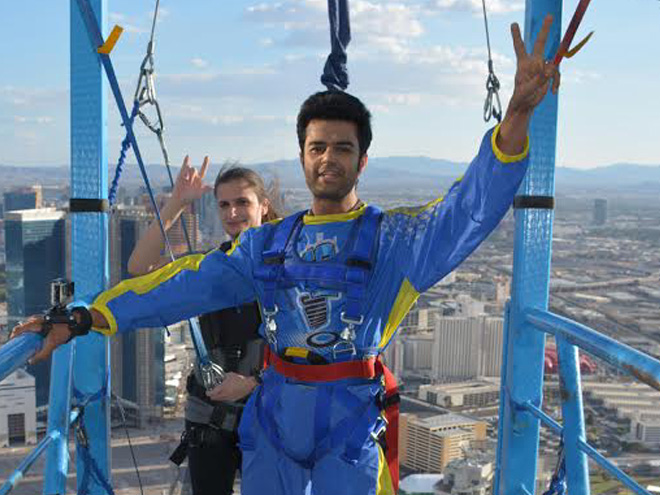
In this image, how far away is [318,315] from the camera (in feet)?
4.46

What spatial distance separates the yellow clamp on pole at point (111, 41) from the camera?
64.7 inches

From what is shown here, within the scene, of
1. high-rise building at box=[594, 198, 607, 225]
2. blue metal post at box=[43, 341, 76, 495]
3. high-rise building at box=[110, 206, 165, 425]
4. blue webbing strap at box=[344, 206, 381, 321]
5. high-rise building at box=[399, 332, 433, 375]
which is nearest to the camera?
blue webbing strap at box=[344, 206, 381, 321]

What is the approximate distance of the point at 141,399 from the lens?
1780 cm

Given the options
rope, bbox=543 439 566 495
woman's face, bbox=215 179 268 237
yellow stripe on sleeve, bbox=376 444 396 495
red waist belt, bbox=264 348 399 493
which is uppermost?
woman's face, bbox=215 179 268 237

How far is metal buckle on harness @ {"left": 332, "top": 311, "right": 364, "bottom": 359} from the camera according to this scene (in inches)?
52.1

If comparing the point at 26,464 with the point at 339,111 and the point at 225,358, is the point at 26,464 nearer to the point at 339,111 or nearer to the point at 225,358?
the point at 225,358

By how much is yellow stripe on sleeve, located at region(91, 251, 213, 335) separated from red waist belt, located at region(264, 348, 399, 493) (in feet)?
0.82

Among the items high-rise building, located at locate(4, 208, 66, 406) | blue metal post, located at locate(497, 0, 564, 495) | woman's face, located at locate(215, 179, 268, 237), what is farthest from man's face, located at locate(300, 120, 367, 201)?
high-rise building, located at locate(4, 208, 66, 406)

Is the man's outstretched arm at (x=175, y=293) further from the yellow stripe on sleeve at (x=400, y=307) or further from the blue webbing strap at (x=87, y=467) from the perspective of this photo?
the blue webbing strap at (x=87, y=467)

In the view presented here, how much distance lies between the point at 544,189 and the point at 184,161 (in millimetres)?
989

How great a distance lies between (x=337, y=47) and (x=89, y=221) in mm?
732

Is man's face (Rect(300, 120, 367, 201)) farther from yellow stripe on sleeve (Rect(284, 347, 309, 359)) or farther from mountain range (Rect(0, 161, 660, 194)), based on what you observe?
mountain range (Rect(0, 161, 660, 194))

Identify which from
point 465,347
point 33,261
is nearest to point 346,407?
point 33,261

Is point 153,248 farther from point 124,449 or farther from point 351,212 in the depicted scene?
point 124,449
